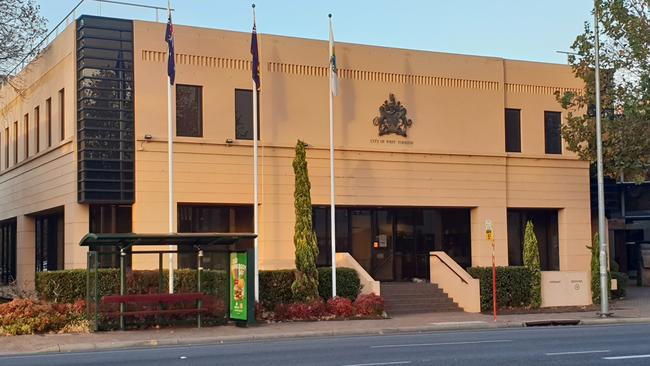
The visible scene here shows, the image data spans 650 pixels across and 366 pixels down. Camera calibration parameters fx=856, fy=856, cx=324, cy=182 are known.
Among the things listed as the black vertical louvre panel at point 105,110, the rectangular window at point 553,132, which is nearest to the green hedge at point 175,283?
the black vertical louvre panel at point 105,110

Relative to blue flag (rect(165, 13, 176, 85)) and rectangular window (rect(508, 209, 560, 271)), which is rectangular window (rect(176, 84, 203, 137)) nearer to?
blue flag (rect(165, 13, 176, 85))

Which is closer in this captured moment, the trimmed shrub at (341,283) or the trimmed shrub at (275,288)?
the trimmed shrub at (275,288)

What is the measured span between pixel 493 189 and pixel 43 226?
1815cm

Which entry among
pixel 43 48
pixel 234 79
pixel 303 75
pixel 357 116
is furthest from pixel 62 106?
pixel 357 116

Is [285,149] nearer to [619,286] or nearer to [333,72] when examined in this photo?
[333,72]

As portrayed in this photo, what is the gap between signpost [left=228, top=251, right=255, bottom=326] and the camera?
23.7m

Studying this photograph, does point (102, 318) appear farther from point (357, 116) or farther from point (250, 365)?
point (357, 116)

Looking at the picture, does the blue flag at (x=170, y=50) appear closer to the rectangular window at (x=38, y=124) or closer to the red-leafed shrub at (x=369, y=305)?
the rectangular window at (x=38, y=124)

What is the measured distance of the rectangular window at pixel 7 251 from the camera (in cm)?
3866

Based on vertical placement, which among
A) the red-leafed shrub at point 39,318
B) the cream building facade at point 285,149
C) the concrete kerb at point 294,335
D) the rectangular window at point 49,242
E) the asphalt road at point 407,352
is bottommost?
the concrete kerb at point 294,335

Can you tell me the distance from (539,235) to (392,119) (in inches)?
351

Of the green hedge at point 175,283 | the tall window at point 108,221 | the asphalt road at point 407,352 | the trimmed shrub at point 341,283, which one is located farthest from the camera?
the tall window at point 108,221

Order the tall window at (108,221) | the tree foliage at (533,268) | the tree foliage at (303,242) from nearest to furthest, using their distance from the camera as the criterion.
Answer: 1. the tree foliage at (303,242)
2. the tall window at (108,221)
3. the tree foliage at (533,268)

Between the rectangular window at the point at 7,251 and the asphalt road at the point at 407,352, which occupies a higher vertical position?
the rectangular window at the point at 7,251
